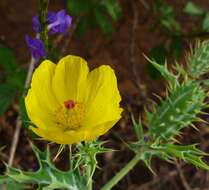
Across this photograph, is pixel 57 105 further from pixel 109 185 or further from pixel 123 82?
pixel 123 82

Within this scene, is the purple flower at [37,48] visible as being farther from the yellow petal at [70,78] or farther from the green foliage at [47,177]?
the green foliage at [47,177]

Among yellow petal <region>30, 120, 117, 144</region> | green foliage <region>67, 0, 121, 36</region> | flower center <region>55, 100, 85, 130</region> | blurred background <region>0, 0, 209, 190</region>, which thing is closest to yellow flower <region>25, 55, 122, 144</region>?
flower center <region>55, 100, 85, 130</region>

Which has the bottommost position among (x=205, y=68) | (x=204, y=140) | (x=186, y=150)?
(x=204, y=140)

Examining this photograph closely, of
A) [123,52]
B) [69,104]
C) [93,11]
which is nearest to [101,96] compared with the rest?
[69,104]

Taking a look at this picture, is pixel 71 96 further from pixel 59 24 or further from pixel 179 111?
pixel 179 111

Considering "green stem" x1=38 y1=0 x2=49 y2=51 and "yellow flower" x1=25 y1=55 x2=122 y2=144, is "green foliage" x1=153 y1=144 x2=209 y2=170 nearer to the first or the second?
"yellow flower" x1=25 y1=55 x2=122 y2=144

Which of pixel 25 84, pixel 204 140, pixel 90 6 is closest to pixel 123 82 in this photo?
pixel 204 140
